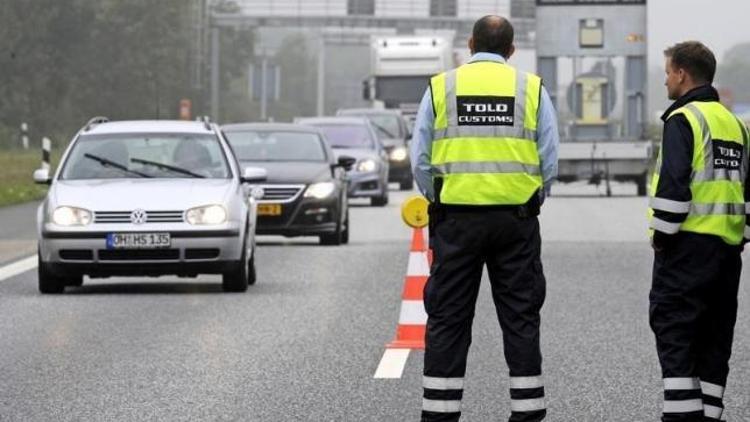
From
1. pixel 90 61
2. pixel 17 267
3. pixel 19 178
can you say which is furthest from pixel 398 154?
pixel 90 61

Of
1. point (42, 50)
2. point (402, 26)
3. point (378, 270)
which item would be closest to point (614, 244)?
point (378, 270)

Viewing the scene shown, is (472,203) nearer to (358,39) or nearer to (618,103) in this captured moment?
(618,103)

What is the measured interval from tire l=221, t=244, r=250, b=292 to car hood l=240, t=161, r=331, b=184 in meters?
6.41

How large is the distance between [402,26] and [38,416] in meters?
85.3

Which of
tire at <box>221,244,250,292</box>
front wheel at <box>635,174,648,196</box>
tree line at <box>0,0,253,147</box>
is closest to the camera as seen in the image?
tire at <box>221,244,250,292</box>

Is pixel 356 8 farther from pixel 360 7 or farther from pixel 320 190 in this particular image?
pixel 320 190

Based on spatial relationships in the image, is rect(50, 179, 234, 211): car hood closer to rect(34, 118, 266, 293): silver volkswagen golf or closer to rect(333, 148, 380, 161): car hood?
rect(34, 118, 266, 293): silver volkswagen golf


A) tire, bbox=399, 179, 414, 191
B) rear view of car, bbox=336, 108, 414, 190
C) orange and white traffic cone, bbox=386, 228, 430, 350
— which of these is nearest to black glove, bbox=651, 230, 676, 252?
orange and white traffic cone, bbox=386, 228, 430, 350

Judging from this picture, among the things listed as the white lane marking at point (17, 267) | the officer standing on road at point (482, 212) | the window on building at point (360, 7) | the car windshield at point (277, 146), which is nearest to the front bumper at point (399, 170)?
the car windshield at point (277, 146)

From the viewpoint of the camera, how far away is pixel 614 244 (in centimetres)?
2434

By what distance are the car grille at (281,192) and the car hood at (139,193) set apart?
5.77 m

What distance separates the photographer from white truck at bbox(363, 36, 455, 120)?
58625 millimetres

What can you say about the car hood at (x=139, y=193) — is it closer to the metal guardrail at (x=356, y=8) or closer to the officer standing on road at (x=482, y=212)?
the officer standing on road at (x=482, y=212)

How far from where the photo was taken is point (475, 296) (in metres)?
8.65
